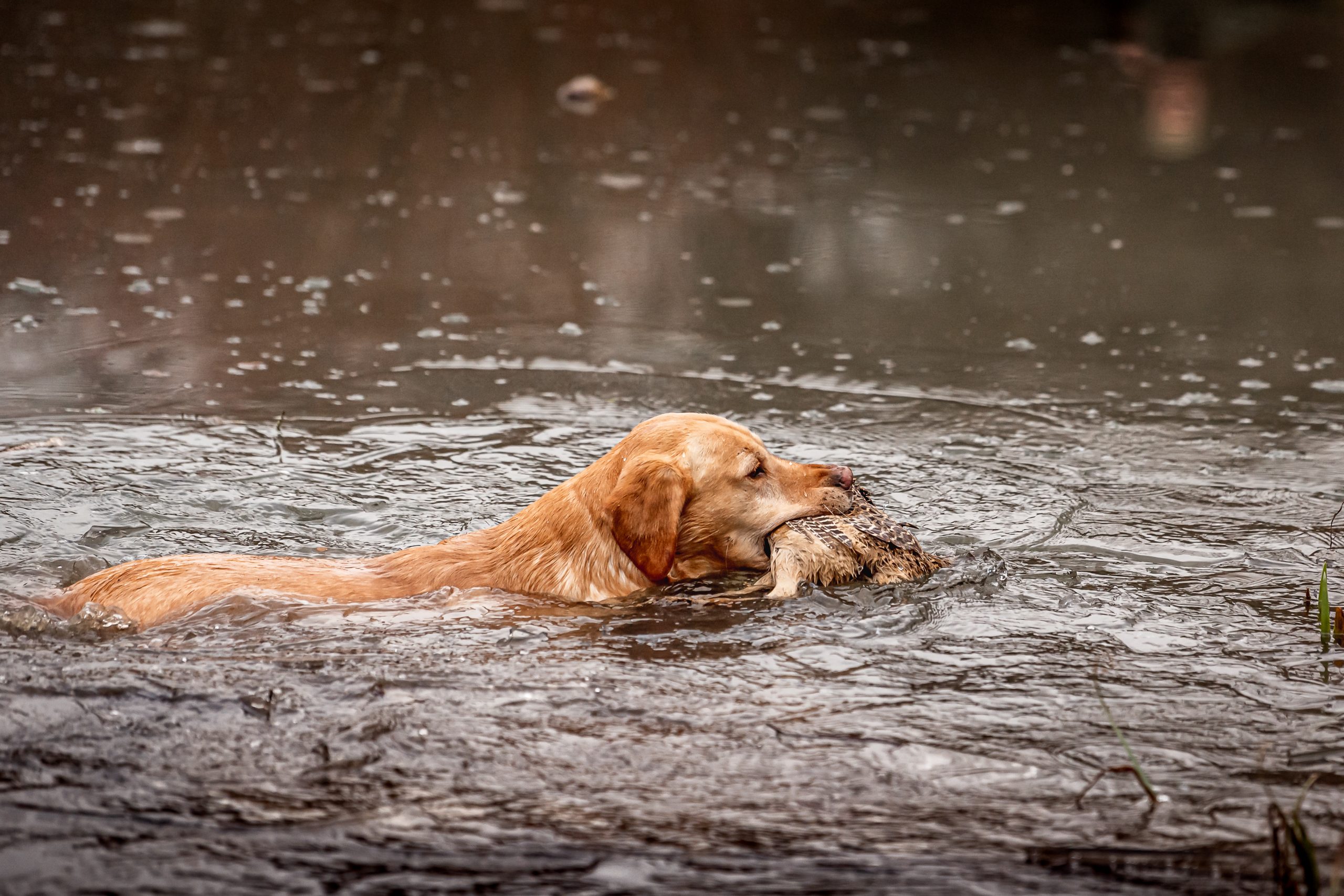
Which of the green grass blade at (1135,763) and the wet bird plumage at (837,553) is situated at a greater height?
the wet bird plumage at (837,553)

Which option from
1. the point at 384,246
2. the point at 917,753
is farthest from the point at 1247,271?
the point at 917,753

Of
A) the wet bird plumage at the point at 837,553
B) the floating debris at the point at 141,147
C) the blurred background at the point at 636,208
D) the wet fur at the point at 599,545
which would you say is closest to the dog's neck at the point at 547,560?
the wet fur at the point at 599,545

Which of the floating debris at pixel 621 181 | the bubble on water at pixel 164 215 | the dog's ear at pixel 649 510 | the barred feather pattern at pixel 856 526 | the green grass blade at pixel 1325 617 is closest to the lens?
the green grass blade at pixel 1325 617

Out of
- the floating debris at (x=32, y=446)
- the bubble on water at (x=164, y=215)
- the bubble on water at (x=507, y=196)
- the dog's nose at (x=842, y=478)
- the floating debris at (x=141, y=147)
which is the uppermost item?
the floating debris at (x=141, y=147)

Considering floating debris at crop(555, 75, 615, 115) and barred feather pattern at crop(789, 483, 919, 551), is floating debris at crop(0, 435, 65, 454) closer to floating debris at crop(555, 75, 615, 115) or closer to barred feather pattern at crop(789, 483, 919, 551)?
barred feather pattern at crop(789, 483, 919, 551)

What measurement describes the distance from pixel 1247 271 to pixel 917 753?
7532mm

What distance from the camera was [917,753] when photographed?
14.4 feet

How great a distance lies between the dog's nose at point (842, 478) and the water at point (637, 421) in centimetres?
44

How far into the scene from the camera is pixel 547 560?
18.8 feet

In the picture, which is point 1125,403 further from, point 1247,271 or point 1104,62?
point 1104,62

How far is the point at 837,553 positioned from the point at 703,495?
22.9 inches

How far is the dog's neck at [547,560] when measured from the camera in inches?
223

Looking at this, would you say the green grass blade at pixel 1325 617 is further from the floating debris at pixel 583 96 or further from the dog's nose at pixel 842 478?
the floating debris at pixel 583 96

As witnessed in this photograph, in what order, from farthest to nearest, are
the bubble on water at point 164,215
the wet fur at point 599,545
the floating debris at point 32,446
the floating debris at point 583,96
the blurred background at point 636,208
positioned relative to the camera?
1. the floating debris at point 583,96
2. the bubble on water at point 164,215
3. the blurred background at point 636,208
4. the floating debris at point 32,446
5. the wet fur at point 599,545
